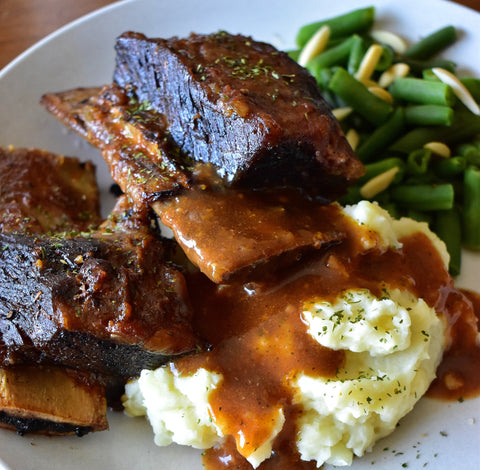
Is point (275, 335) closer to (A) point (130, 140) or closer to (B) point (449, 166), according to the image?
(A) point (130, 140)

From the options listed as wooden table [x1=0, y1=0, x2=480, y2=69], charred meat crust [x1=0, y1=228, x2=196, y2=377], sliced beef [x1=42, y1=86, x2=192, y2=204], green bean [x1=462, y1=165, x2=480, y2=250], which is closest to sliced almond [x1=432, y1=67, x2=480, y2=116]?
green bean [x1=462, y1=165, x2=480, y2=250]

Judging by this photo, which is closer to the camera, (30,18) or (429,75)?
(429,75)

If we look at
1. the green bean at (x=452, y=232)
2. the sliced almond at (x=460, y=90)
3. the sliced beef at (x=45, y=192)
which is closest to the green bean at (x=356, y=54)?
the sliced almond at (x=460, y=90)

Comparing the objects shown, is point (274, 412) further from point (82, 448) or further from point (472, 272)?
point (472, 272)

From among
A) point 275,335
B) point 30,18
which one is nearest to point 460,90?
point 275,335

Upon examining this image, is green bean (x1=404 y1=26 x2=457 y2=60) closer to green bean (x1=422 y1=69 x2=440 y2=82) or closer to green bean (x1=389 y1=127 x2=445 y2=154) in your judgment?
green bean (x1=422 y1=69 x2=440 y2=82)

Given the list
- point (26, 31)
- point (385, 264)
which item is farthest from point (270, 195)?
point (26, 31)
